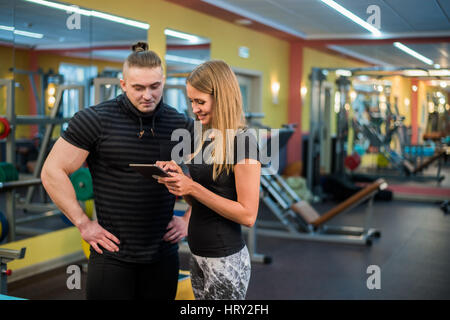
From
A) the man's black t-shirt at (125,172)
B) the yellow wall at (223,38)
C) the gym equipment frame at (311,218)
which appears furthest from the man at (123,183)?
the gym equipment frame at (311,218)

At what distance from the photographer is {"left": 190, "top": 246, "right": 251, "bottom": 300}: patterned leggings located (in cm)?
185

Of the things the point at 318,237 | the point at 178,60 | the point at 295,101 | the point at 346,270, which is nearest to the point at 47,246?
the point at 346,270

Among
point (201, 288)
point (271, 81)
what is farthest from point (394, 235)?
point (201, 288)

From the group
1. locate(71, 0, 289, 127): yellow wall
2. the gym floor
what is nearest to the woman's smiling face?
the gym floor

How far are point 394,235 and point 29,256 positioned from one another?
13.4ft

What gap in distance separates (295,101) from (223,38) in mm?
2611

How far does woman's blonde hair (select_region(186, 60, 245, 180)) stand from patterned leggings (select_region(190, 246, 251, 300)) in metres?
0.32

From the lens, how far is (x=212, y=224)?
1860 millimetres

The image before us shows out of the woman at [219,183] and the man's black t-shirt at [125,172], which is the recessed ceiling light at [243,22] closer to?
the man's black t-shirt at [125,172]

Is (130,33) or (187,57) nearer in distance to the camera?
Answer: (130,33)

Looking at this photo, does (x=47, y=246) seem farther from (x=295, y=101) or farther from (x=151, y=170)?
(x=295, y=101)

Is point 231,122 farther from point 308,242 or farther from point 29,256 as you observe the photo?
point 308,242

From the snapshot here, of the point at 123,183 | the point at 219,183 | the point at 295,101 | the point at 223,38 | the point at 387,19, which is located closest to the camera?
→ the point at 219,183

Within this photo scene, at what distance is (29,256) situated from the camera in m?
4.65
